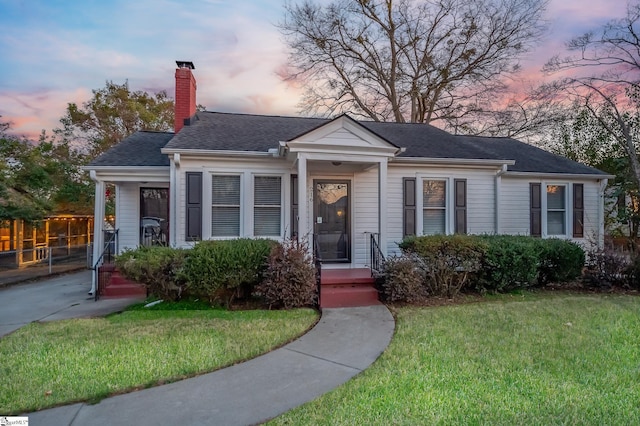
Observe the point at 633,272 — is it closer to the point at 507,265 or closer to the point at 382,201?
the point at 507,265

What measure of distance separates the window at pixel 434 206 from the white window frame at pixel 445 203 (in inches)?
2.2

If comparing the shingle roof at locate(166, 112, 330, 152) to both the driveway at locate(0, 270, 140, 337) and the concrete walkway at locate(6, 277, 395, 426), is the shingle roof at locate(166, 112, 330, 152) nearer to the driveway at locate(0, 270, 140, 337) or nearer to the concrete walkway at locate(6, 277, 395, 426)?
the driveway at locate(0, 270, 140, 337)

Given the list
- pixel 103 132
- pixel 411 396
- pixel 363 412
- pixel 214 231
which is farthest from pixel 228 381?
pixel 103 132

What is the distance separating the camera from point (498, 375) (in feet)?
11.4

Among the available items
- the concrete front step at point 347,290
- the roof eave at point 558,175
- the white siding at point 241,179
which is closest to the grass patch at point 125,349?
the concrete front step at point 347,290

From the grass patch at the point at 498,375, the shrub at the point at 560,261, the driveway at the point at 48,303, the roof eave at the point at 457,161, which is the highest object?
the roof eave at the point at 457,161

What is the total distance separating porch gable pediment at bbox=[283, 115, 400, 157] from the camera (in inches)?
290

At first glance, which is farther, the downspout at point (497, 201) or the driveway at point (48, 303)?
the downspout at point (497, 201)

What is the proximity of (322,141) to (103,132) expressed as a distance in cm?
2028

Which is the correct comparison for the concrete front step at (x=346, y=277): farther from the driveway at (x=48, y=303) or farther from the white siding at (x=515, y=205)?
the white siding at (x=515, y=205)


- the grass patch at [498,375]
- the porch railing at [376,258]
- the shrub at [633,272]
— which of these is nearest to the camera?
the grass patch at [498,375]

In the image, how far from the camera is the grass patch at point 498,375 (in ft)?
9.11

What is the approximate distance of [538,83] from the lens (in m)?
13.2

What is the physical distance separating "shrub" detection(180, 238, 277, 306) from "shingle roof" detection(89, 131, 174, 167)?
145 inches
